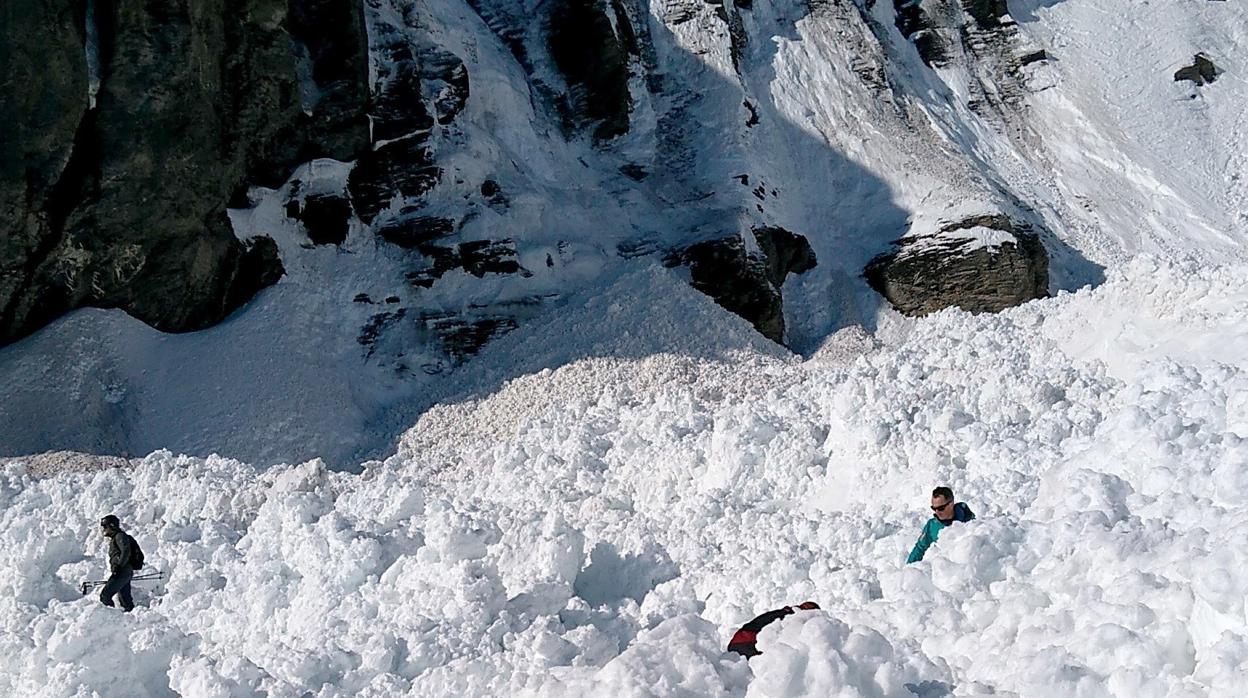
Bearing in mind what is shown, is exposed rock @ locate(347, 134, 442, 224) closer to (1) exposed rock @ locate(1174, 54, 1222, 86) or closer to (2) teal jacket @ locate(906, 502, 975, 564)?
(2) teal jacket @ locate(906, 502, 975, 564)

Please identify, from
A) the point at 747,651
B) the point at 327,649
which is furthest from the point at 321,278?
the point at 747,651

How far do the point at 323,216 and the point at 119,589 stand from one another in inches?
447

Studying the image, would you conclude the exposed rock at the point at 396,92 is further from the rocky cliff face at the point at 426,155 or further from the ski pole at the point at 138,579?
the ski pole at the point at 138,579

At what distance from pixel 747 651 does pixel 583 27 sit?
21.3 meters

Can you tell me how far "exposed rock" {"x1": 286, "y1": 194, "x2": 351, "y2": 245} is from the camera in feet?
66.9

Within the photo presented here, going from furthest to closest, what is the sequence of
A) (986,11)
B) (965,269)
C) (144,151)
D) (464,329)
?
(986,11) < (965,269) < (464,329) < (144,151)

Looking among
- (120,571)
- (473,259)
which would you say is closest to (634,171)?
(473,259)

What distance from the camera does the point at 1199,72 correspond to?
33.2 m

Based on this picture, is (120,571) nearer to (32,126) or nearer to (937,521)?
(937,521)

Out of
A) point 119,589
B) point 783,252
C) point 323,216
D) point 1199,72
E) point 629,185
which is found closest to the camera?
point 119,589

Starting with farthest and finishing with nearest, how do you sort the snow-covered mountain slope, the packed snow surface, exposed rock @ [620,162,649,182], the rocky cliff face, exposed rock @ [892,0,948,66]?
exposed rock @ [892,0,948,66]
exposed rock @ [620,162,649,182]
the snow-covered mountain slope
the rocky cliff face
the packed snow surface

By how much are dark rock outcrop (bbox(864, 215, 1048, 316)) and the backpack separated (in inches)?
681

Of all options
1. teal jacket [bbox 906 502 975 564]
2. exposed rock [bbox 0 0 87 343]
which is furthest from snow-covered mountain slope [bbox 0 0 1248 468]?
teal jacket [bbox 906 502 975 564]

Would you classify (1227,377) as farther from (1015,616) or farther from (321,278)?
(321,278)
